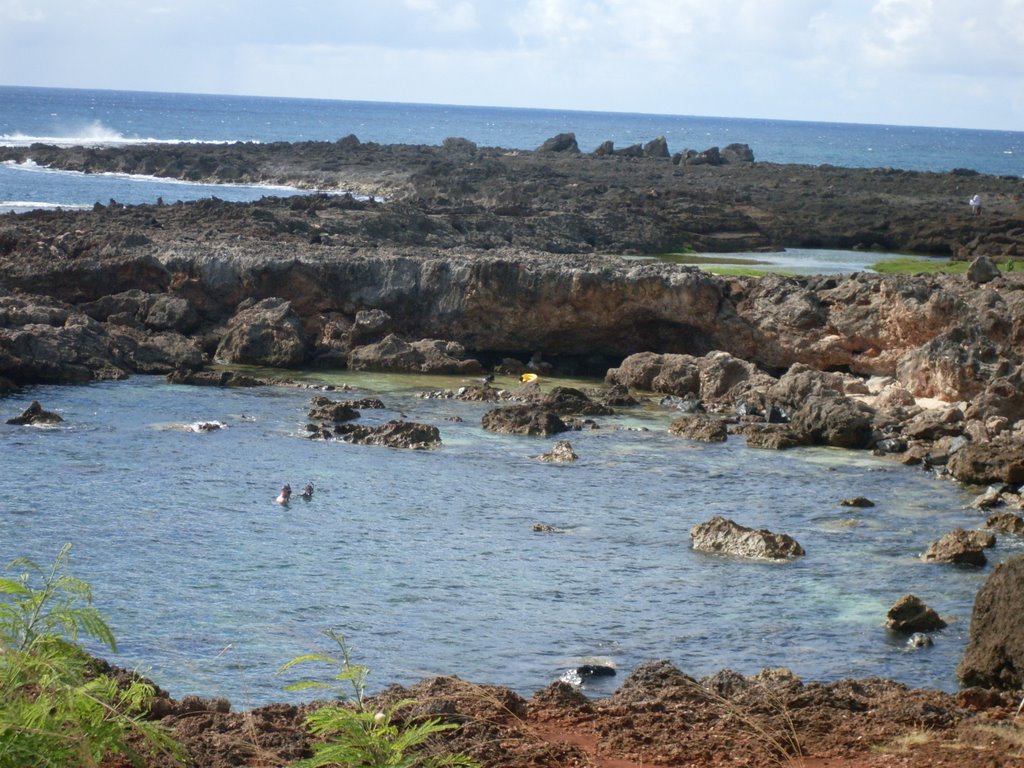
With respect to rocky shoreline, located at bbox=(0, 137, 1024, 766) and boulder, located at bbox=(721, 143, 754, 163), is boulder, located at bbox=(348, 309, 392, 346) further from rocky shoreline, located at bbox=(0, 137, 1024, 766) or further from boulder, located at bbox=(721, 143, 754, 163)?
boulder, located at bbox=(721, 143, 754, 163)

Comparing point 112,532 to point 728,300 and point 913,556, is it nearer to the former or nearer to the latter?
point 913,556

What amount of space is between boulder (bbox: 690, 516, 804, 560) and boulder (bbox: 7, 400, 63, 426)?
13236 mm

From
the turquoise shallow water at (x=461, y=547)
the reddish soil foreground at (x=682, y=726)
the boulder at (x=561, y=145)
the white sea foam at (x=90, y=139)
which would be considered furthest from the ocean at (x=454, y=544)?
the white sea foam at (x=90, y=139)

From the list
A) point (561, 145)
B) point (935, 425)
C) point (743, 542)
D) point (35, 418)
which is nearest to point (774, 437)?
point (935, 425)

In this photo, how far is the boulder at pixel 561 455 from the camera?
24500mm

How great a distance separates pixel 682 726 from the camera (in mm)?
10836

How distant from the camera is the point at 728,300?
33688mm

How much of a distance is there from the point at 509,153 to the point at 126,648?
96704 mm

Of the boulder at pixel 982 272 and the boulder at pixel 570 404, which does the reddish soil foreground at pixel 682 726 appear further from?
the boulder at pixel 982 272

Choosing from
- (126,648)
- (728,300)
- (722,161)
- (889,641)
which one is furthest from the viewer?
(722,161)

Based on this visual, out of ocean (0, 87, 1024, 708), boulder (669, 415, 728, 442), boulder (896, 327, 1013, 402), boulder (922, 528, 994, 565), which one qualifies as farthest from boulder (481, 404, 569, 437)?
boulder (922, 528, 994, 565)

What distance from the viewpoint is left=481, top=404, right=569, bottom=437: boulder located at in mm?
26688

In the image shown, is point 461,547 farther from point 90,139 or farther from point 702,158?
point 90,139

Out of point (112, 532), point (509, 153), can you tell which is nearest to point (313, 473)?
point (112, 532)
